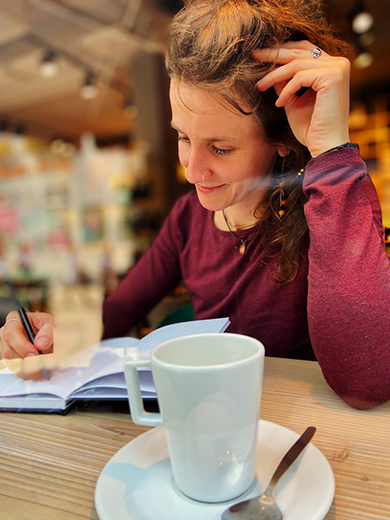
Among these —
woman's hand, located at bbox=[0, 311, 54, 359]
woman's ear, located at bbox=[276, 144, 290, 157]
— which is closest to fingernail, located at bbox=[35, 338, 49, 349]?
woman's hand, located at bbox=[0, 311, 54, 359]

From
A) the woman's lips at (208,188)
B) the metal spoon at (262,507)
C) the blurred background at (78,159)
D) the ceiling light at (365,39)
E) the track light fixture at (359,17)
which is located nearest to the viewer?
the metal spoon at (262,507)

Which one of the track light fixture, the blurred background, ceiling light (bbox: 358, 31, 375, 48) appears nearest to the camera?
the blurred background

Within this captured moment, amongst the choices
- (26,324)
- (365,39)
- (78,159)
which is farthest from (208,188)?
(365,39)

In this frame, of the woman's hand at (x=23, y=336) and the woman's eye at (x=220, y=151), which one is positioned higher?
the woman's eye at (x=220, y=151)

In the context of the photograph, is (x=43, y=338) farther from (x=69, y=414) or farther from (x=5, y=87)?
(x=5, y=87)

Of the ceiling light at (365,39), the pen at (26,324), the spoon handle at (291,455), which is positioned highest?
the ceiling light at (365,39)

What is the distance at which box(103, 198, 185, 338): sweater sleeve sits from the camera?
561mm

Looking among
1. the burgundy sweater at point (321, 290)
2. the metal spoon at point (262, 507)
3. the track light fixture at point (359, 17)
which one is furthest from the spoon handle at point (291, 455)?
the track light fixture at point (359, 17)

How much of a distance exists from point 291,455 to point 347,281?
0.78ft

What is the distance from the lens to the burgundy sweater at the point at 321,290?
0.49m

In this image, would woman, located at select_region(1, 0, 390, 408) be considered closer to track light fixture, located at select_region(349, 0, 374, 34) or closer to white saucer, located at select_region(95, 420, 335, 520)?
white saucer, located at select_region(95, 420, 335, 520)

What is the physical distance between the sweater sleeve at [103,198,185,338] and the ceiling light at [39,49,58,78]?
0.86 feet

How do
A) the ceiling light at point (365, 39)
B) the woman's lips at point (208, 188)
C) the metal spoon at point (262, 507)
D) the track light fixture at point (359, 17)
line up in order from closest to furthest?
the metal spoon at point (262, 507), the woman's lips at point (208, 188), the track light fixture at point (359, 17), the ceiling light at point (365, 39)

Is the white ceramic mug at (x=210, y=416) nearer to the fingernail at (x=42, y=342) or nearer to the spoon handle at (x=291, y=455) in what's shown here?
the spoon handle at (x=291, y=455)
